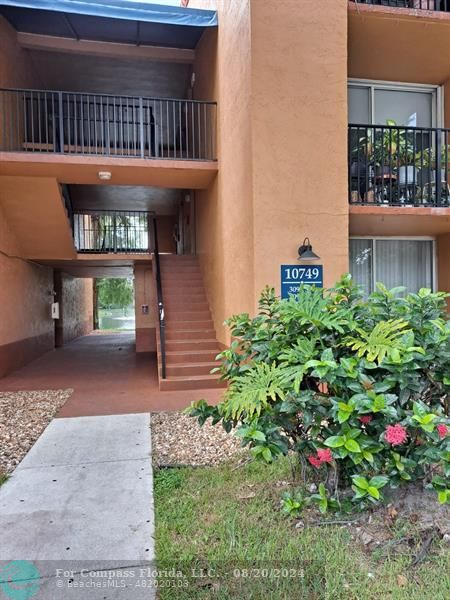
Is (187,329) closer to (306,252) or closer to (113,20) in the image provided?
(306,252)

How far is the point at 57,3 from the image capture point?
21.0ft

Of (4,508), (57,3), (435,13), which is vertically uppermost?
(57,3)

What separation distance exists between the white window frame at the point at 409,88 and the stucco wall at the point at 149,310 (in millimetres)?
6729

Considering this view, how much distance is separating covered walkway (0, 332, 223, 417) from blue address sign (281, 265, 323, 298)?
1.86 m

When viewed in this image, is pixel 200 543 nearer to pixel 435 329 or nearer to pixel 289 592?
pixel 289 592

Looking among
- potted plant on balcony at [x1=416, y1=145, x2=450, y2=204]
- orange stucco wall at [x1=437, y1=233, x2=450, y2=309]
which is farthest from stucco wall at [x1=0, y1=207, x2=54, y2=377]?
orange stucco wall at [x1=437, y1=233, x2=450, y2=309]

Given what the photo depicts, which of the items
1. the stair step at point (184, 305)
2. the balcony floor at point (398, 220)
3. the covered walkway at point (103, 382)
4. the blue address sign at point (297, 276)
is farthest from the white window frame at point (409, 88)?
the covered walkway at point (103, 382)

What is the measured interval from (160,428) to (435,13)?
6466 millimetres

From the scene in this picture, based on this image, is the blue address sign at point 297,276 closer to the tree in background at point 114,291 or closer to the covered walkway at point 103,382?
the covered walkway at point 103,382

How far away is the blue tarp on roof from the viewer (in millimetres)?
6613

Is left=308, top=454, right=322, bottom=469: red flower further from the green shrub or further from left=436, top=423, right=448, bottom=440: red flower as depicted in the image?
left=436, top=423, right=448, bottom=440: red flower

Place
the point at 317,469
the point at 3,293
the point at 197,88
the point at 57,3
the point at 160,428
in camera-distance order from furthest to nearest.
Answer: the point at 197,88, the point at 3,293, the point at 57,3, the point at 160,428, the point at 317,469

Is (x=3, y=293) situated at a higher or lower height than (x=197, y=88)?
lower

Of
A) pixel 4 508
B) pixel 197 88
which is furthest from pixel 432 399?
pixel 197 88
